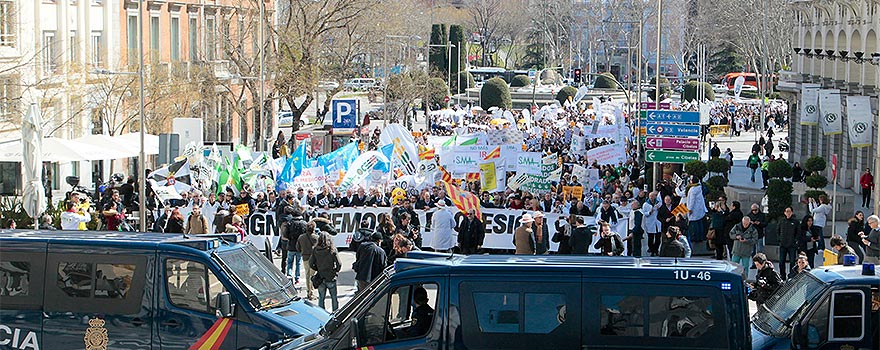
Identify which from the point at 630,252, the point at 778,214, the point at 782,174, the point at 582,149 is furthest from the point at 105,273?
the point at 582,149

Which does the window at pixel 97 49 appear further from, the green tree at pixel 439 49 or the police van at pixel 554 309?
the green tree at pixel 439 49

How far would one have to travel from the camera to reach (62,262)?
41.9 ft

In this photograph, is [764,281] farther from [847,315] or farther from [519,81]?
[519,81]

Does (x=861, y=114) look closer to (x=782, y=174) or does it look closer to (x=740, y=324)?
(x=782, y=174)

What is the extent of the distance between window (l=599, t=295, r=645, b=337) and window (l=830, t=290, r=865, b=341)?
5.48ft

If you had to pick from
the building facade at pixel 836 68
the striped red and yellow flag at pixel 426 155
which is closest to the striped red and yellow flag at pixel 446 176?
the striped red and yellow flag at pixel 426 155

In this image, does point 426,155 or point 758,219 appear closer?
point 758,219

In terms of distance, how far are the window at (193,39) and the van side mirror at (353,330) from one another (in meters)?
42.5

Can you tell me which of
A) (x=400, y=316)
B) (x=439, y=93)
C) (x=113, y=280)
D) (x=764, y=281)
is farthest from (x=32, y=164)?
(x=439, y=93)

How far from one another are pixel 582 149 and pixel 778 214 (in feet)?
61.2

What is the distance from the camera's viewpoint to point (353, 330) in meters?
10.5

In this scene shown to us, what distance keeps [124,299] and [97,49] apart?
103 feet

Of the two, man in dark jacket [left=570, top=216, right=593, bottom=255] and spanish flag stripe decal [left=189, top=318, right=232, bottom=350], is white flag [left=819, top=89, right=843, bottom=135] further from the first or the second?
spanish flag stripe decal [left=189, top=318, right=232, bottom=350]

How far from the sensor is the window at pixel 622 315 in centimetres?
1054
